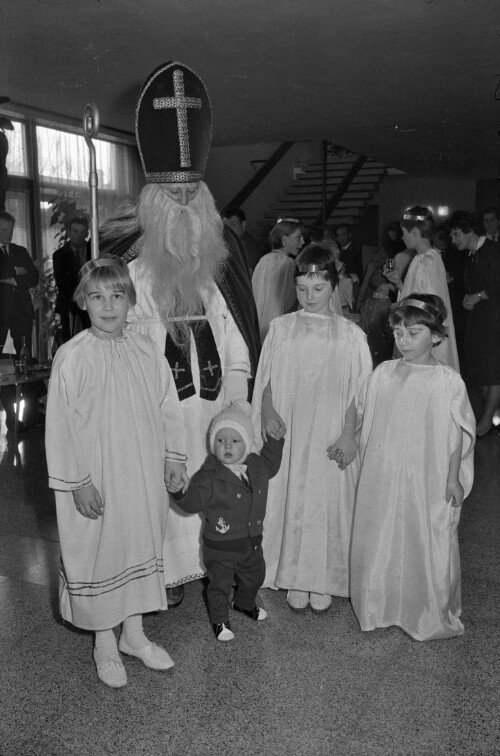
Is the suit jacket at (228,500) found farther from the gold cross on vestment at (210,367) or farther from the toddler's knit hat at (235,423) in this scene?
the gold cross on vestment at (210,367)

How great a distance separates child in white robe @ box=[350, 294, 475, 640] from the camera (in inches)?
126

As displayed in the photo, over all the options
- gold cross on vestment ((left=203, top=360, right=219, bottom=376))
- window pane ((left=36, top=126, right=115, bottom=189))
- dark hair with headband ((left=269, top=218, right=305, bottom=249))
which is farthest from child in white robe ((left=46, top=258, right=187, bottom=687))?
window pane ((left=36, top=126, right=115, bottom=189))

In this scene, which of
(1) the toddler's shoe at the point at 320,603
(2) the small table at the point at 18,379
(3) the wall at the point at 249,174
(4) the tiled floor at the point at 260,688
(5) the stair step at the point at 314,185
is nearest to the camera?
(4) the tiled floor at the point at 260,688

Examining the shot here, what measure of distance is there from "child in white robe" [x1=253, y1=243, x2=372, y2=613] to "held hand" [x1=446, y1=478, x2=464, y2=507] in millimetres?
419

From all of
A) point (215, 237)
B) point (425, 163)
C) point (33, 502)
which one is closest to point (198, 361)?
point (215, 237)

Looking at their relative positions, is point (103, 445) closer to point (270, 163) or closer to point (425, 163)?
point (270, 163)

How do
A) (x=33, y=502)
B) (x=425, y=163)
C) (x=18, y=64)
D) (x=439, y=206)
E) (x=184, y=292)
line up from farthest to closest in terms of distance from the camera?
(x=439, y=206), (x=425, y=163), (x=18, y=64), (x=33, y=502), (x=184, y=292)

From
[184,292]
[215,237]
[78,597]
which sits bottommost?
[78,597]

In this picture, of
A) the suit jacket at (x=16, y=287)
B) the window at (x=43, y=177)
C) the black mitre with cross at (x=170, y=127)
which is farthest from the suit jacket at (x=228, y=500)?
the window at (x=43, y=177)

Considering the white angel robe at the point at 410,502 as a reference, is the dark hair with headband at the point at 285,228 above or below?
above

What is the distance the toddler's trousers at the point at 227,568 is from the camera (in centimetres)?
320

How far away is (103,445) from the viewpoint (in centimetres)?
284

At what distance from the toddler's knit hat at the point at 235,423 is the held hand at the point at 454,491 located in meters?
0.80

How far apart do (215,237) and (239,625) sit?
5.37 feet
